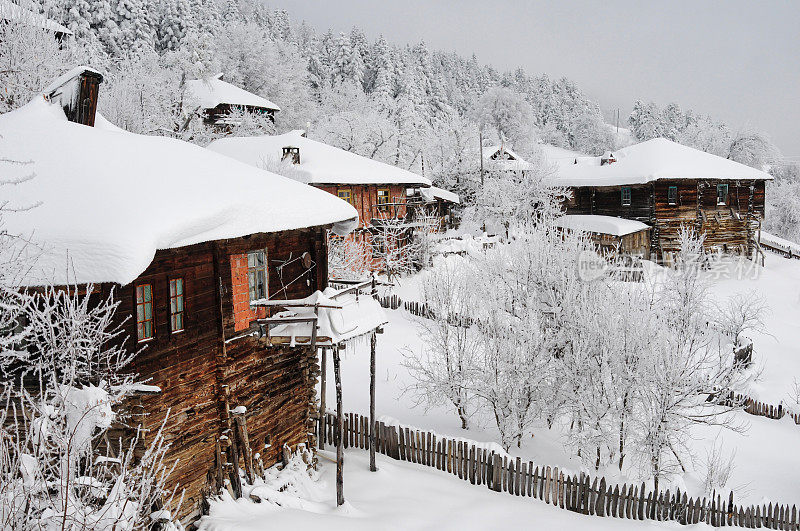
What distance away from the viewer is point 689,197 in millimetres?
39781

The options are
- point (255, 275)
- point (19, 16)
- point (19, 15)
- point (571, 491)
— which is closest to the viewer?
point (255, 275)

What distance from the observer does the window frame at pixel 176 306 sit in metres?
10.6

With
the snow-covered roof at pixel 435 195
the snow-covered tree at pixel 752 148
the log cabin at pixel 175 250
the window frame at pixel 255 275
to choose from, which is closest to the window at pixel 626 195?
the snow-covered roof at pixel 435 195

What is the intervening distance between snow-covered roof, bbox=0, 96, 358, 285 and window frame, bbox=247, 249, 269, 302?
5.43 feet

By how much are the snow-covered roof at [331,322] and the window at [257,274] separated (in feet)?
2.69

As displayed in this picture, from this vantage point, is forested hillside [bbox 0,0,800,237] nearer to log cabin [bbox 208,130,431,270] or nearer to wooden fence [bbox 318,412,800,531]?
log cabin [bbox 208,130,431,270]

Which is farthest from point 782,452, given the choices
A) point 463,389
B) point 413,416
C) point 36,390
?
point 36,390

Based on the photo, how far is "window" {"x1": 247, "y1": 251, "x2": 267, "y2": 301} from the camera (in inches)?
506

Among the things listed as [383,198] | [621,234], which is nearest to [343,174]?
[383,198]

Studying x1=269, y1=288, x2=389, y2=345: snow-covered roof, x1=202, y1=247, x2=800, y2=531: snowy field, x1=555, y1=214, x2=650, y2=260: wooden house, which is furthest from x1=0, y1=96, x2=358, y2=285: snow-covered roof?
x1=555, y1=214, x2=650, y2=260: wooden house

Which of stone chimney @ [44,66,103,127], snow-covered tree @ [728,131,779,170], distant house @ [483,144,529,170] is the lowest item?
stone chimney @ [44,66,103,127]

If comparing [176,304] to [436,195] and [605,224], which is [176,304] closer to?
[605,224]

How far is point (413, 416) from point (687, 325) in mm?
10783

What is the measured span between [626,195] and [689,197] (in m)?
4.30
